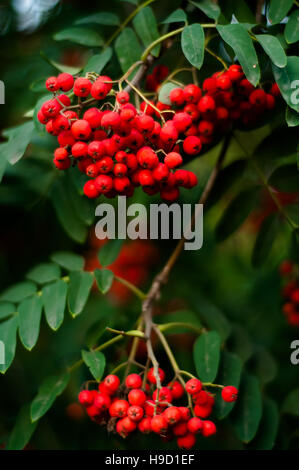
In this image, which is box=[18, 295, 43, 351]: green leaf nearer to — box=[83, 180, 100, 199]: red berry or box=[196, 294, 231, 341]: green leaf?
box=[83, 180, 100, 199]: red berry

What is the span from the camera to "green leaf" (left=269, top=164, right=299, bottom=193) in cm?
171

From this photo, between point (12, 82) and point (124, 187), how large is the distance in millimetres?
1236

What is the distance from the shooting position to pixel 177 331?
178 centimetres

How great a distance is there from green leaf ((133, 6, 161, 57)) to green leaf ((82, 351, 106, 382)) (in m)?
0.93

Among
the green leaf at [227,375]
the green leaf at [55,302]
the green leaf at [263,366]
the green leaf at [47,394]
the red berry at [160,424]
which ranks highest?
the green leaf at [55,302]

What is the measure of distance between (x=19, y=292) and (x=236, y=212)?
0.79 meters

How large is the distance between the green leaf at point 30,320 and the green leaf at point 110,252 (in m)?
Result: 0.26

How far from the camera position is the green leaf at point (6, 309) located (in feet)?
5.22

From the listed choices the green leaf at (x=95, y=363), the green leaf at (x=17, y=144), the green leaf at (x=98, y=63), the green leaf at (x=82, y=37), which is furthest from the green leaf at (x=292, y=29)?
the green leaf at (x=95, y=363)

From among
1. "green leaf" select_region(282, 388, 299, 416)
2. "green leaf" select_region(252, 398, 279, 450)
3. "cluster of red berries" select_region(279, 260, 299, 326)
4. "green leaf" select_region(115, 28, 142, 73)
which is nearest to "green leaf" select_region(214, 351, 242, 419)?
"green leaf" select_region(252, 398, 279, 450)

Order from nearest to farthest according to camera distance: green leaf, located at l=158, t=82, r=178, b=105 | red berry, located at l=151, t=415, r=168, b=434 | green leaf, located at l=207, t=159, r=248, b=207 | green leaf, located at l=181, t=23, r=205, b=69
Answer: red berry, located at l=151, t=415, r=168, b=434, green leaf, located at l=181, t=23, r=205, b=69, green leaf, located at l=158, t=82, r=178, b=105, green leaf, located at l=207, t=159, r=248, b=207

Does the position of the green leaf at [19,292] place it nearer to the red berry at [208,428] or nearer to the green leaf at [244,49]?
the red berry at [208,428]

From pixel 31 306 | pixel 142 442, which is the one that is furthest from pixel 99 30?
pixel 142 442
